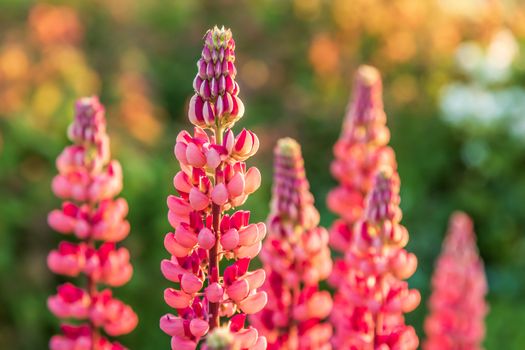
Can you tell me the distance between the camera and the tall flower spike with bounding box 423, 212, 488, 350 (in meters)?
2.88

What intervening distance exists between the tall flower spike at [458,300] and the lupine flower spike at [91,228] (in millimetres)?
1086

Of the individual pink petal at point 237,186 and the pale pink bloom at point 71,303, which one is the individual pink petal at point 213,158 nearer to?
the individual pink petal at point 237,186

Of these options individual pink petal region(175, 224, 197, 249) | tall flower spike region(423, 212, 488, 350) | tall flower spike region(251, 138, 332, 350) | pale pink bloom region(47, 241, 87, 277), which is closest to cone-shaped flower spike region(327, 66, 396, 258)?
tall flower spike region(251, 138, 332, 350)

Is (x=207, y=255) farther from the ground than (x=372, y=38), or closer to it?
closer to it

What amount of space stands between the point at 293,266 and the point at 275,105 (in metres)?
6.47

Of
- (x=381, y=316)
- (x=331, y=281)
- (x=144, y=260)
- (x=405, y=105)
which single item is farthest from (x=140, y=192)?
(x=381, y=316)

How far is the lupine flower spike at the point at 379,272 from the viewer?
1943 millimetres

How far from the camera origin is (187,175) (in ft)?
5.22

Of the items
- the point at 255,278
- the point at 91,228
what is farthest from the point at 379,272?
the point at 91,228

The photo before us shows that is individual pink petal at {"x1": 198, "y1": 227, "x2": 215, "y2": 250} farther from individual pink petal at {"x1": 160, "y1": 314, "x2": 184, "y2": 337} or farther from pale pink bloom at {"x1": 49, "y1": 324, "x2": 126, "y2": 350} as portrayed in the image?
pale pink bloom at {"x1": 49, "y1": 324, "x2": 126, "y2": 350}

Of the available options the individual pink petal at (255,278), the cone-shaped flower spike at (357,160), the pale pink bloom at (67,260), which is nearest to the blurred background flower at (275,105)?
the cone-shaped flower spike at (357,160)

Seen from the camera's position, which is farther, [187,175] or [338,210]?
[338,210]

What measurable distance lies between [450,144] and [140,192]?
358cm

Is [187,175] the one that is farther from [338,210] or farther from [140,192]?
[140,192]
